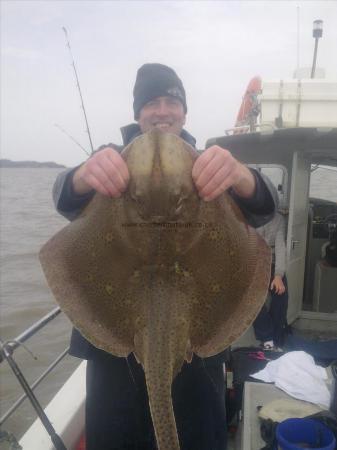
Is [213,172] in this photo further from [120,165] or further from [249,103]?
[249,103]

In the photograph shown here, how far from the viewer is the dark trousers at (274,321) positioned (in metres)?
6.78

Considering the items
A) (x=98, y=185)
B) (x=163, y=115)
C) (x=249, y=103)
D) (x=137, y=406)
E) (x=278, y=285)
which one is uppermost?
(x=249, y=103)

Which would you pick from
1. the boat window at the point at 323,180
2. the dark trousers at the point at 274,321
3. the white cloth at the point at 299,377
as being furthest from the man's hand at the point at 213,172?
the boat window at the point at 323,180

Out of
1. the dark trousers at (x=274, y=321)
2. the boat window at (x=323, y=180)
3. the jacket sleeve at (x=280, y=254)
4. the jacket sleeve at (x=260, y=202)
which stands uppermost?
the jacket sleeve at (x=260, y=202)

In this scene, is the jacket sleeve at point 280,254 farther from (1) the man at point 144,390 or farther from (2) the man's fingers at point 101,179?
(2) the man's fingers at point 101,179

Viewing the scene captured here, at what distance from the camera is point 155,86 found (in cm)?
283

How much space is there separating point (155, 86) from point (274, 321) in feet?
16.6

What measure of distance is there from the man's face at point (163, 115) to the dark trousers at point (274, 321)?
4.68 m

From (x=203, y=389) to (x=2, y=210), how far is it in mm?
32452

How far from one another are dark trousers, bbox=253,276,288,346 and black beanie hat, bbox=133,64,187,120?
4.62 meters

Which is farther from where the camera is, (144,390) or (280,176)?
(280,176)

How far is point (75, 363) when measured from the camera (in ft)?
30.5

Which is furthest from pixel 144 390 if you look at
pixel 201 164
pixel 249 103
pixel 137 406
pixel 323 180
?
pixel 323 180

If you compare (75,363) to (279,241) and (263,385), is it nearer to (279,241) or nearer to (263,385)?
(279,241)
